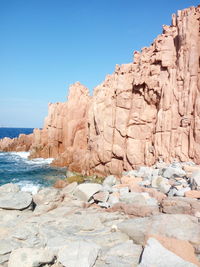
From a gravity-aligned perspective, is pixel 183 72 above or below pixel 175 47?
below

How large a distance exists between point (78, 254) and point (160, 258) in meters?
2.42

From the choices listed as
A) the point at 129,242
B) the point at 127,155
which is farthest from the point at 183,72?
the point at 129,242

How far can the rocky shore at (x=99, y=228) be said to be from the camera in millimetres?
7297

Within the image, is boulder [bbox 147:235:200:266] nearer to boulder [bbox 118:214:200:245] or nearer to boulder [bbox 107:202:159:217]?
boulder [bbox 118:214:200:245]

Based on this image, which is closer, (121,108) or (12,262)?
(12,262)

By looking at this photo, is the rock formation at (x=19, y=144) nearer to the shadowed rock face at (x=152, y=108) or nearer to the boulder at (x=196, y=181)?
the shadowed rock face at (x=152, y=108)

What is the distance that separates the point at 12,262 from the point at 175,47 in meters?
23.6

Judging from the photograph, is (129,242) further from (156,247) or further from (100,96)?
(100,96)

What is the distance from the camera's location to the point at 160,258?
22.9 feet

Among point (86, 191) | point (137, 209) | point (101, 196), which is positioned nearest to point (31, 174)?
point (86, 191)

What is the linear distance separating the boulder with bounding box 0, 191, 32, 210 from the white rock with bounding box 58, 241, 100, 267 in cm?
443

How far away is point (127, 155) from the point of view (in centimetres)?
2695

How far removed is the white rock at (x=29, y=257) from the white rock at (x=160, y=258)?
2747mm

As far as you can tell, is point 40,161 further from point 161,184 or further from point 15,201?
point 15,201
